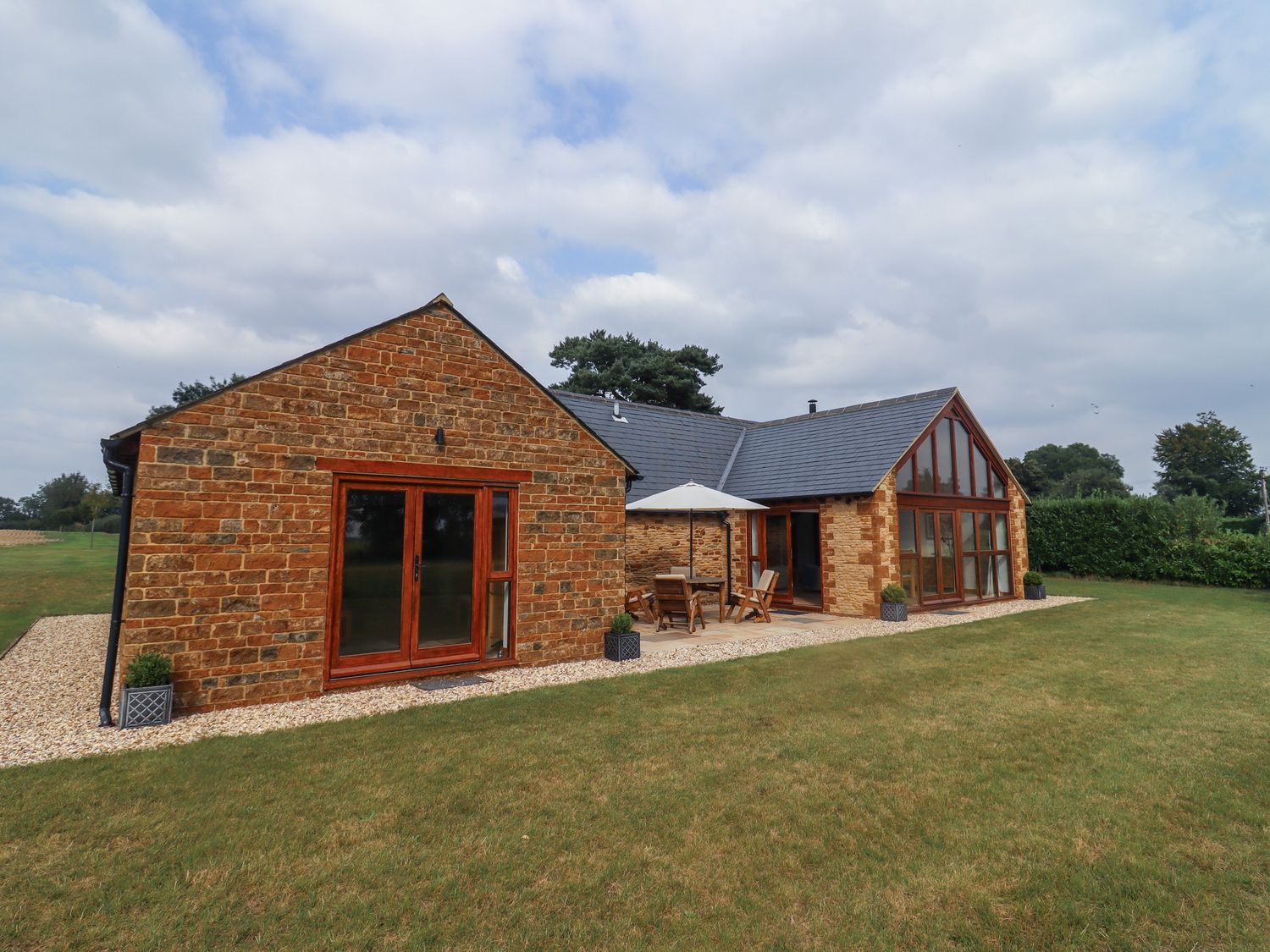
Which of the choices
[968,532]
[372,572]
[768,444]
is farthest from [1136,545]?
[372,572]

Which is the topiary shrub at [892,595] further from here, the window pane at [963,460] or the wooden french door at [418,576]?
the wooden french door at [418,576]

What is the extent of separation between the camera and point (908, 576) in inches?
567

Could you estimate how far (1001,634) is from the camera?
11102 mm

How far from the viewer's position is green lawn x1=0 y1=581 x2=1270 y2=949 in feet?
9.07

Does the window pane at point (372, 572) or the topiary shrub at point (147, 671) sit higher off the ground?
the window pane at point (372, 572)

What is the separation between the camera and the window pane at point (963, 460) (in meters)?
16.0

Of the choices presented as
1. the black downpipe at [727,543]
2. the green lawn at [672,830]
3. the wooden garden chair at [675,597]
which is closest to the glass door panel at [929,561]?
the black downpipe at [727,543]

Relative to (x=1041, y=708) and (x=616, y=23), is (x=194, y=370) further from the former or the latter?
(x=1041, y=708)

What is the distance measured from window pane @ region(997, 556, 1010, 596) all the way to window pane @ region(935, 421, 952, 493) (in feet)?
10.8

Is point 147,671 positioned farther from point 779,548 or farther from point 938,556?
point 938,556

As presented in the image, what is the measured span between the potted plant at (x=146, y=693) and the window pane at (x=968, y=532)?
16.7 meters

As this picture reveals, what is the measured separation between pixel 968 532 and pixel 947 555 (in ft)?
3.83

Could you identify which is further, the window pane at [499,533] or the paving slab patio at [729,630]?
the paving slab patio at [729,630]

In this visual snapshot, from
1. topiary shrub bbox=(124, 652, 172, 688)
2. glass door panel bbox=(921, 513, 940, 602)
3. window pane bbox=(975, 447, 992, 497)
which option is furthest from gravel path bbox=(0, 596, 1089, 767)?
window pane bbox=(975, 447, 992, 497)
